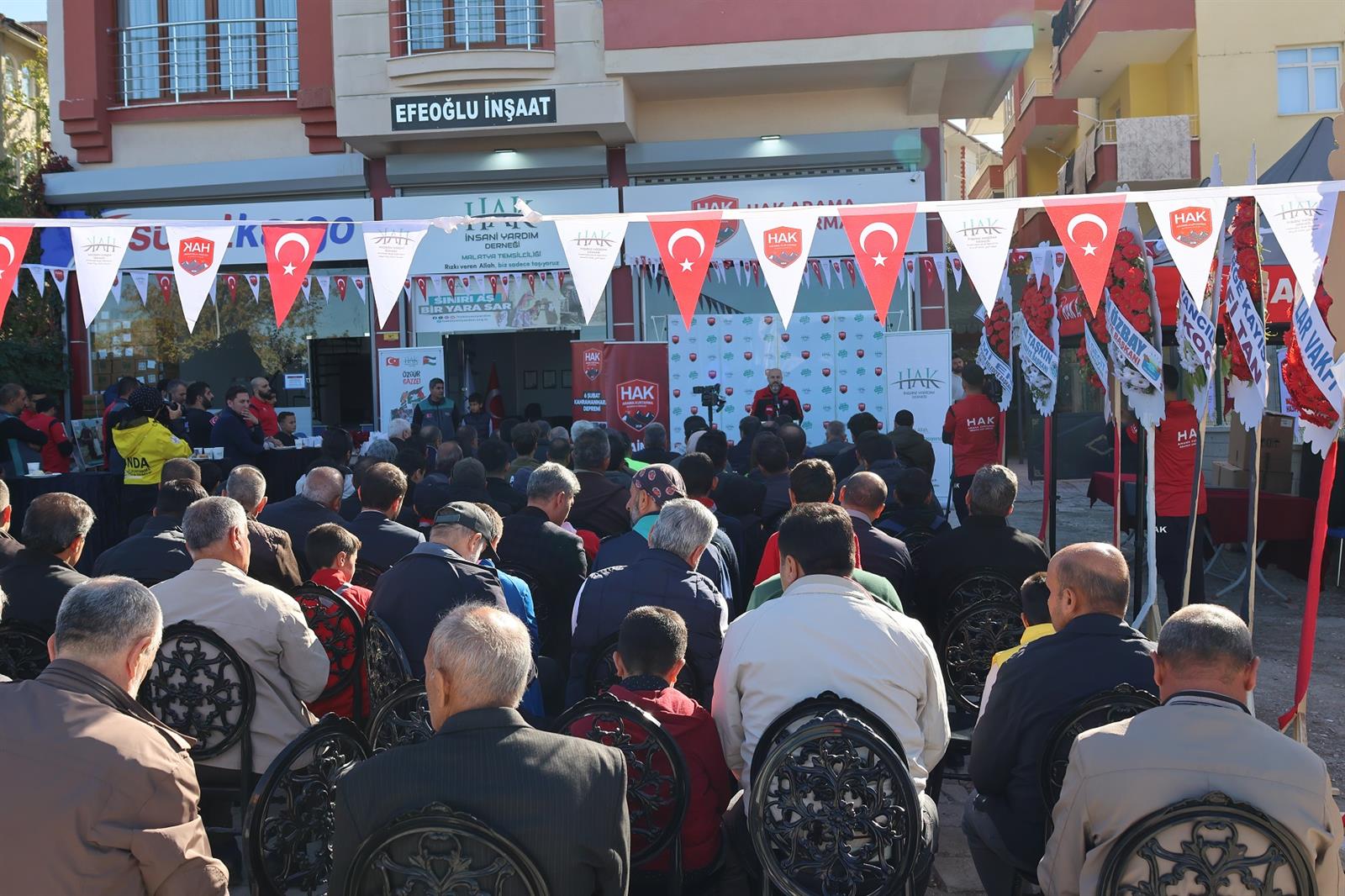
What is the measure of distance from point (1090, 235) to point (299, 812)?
5022 millimetres

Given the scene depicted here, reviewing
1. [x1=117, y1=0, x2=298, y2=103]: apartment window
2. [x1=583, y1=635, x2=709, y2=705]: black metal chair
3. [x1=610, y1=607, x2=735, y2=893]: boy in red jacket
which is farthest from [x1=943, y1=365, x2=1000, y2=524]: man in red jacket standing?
[x1=117, y1=0, x2=298, y2=103]: apartment window

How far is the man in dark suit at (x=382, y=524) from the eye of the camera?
5391 millimetres

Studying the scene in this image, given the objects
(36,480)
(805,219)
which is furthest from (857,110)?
(36,480)

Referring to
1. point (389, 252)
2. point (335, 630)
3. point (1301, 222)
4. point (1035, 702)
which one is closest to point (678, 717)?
point (1035, 702)

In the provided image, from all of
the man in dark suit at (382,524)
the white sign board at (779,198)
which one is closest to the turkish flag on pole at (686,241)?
the man in dark suit at (382,524)

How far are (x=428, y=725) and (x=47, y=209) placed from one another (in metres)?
15.3

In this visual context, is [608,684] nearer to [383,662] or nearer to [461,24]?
[383,662]

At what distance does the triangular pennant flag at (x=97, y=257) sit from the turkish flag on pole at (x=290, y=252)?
843 millimetres

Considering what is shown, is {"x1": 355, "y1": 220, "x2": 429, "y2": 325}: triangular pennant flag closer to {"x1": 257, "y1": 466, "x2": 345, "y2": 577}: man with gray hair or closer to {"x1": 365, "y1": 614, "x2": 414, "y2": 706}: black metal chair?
{"x1": 257, "y1": 466, "x2": 345, "y2": 577}: man with gray hair

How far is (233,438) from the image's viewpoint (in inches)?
405

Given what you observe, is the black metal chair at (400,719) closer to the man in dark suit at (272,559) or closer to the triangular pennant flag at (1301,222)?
the man in dark suit at (272,559)

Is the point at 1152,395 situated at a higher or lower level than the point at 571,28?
lower

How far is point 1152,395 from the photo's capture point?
263 inches

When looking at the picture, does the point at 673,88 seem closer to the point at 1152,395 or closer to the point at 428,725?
the point at 1152,395
